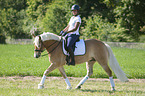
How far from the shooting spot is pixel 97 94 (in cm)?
817

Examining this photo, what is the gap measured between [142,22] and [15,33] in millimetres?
35583

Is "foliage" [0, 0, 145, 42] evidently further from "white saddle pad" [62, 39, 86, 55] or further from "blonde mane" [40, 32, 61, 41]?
"blonde mane" [40, 32, 61, 41]

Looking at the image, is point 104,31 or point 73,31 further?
point 104,31

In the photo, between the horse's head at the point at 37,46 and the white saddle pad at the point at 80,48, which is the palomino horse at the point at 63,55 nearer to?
the horse's head at the point at 37,46

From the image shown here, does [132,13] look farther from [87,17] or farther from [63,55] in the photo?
[63,55]

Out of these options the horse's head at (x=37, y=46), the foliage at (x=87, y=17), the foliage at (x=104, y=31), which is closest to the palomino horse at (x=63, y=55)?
the horse's head at (x=37, y=46)

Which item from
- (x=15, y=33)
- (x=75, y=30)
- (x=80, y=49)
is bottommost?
(x=15, y=33)

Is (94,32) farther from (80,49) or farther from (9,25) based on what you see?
(80,49)

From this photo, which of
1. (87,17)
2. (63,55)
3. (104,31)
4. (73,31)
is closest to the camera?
(73,31)

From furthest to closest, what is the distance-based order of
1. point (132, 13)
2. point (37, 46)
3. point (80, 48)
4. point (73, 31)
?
1. point (132, 13)
2. point (80, 48)
3. point (73, 31)
4. point (37, 46)

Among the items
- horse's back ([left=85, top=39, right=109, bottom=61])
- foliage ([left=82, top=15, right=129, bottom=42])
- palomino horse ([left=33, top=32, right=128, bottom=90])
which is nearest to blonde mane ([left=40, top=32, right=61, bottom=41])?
palomino horse ([left=33, top=32, right=128, bottom=90])

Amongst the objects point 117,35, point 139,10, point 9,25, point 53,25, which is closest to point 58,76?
point 139,10

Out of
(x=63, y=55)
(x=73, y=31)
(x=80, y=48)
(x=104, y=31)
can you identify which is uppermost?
(x=73, y=31)

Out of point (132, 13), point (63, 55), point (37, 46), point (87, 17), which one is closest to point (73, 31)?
point (63, 55)
